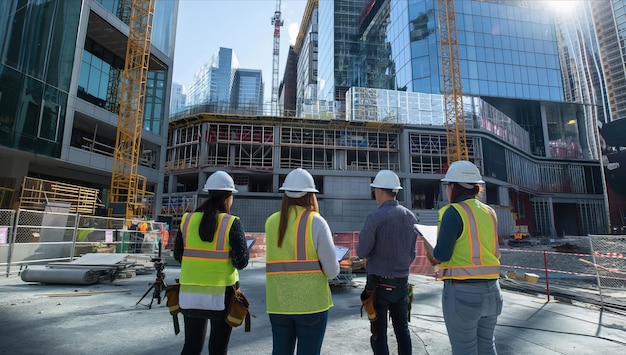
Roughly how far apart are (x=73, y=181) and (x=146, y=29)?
41.3 feet

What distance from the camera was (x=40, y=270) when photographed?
27.0ft

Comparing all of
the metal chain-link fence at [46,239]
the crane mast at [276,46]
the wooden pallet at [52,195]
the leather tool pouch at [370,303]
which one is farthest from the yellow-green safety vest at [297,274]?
the crane mast at [276,46]

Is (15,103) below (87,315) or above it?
above

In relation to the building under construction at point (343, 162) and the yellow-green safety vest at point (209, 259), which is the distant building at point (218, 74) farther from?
the yellow-green safety vest at point (209, 259)

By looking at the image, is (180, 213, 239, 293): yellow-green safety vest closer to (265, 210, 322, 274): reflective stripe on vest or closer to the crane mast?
(265, 210, 322, 274): reflective stripe on vest

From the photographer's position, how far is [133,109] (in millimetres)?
25203

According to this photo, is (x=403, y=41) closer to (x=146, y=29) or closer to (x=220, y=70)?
(x=146, y=29)

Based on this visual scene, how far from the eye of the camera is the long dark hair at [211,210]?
2.48 meters

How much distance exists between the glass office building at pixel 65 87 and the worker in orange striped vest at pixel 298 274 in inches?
805

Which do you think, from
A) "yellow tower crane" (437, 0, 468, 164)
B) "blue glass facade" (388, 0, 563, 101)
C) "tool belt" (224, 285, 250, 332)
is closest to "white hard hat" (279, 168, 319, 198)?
"tool belt" (224, 285, 250, 332)

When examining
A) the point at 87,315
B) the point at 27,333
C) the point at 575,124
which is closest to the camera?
the point at 27,333

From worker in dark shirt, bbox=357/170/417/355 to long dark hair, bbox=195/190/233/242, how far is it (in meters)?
1.30

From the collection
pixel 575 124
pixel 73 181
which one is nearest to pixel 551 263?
pixel 73 181

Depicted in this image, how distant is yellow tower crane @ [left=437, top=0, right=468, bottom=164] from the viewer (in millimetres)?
38469
